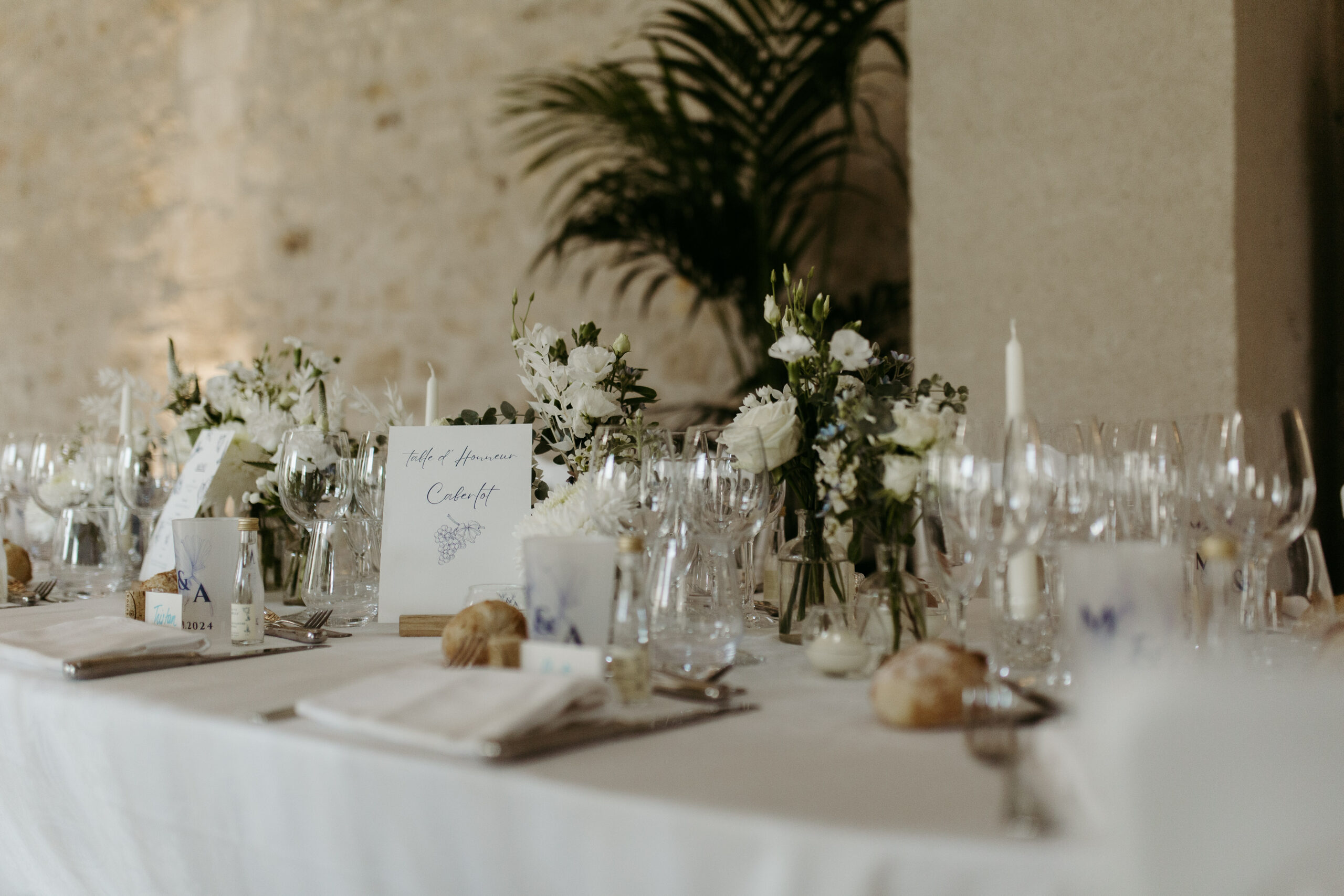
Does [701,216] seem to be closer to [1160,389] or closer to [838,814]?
[1160,389]

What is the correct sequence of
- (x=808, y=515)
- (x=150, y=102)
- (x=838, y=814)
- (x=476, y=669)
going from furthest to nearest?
1. (x=150, y=102)
2. (x=808, y=515)
3. (x=476, y=669)
4. (x=838, y=814)

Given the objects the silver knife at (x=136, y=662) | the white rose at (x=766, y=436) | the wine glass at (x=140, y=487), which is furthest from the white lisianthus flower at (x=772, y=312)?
the wine glass at (x=140, y=487)

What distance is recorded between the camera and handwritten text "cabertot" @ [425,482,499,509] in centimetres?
141

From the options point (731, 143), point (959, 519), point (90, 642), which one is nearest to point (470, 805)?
point (959, 519)

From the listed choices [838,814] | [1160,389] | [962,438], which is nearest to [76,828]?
[838,814]

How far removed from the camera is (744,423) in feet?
3.87

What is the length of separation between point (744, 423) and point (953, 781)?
0.57 metres

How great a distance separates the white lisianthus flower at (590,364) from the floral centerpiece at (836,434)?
213 mm

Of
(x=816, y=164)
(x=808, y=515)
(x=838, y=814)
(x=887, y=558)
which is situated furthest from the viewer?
(x=816, y=164)

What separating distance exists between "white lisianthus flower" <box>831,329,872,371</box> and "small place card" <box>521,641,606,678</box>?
0.45 m

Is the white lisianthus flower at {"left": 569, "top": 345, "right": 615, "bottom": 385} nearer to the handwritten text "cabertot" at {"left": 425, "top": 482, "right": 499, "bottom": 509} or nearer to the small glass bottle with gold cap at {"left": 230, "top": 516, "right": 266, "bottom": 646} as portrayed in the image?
the handwritten text "cabertot" at {"left": 425, "top": 482, "right": 499, "bottom": 509}

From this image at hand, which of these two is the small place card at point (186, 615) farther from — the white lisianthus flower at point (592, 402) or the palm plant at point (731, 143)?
the palm plant at point (731, 143)

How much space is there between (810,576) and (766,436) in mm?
213

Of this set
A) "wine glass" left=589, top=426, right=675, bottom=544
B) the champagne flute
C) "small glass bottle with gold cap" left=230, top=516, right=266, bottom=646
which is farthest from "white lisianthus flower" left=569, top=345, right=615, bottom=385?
the champagne flute
